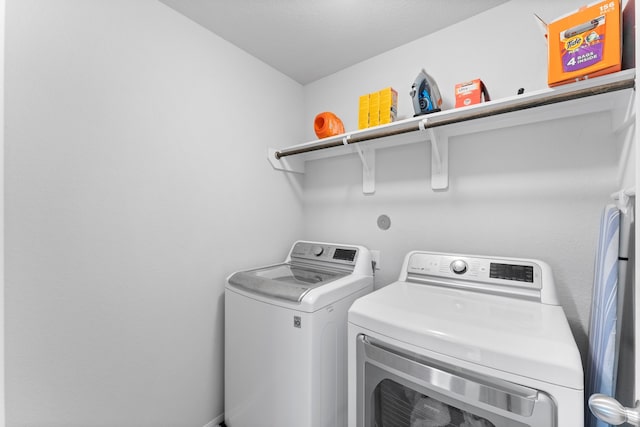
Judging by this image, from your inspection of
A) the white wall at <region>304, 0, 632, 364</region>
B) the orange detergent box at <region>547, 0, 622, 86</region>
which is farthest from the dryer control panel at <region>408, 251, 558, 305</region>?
the orange detergent box at <region>547, 0, 622, 86</region>

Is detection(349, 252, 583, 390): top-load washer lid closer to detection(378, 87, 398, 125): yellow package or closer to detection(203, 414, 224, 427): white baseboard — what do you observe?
detection(378, 87, 398, 125): yellow package

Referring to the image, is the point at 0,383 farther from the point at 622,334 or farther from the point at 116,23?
the point at 622,334

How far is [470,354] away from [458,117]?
1048 millimetres

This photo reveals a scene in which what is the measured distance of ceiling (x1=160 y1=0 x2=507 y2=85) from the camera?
1453mm

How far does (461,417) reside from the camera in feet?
2.95

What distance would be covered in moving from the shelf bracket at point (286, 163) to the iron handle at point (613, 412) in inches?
74.3

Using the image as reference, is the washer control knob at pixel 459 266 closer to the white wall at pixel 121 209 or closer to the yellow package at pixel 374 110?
the yellow package at pixel 374 110

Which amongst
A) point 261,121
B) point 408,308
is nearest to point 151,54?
point 261,121

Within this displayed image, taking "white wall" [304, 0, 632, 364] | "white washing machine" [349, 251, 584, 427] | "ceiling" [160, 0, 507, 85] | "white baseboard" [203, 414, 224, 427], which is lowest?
"white baseboard" [203, 414, 224, 427]

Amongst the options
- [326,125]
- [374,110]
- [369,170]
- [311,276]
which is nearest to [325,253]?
[311,276]

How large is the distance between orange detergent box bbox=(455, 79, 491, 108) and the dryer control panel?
79 cm

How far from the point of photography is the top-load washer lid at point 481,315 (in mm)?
759

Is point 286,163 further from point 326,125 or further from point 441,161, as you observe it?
point 441,161

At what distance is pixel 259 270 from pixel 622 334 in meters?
1.64
